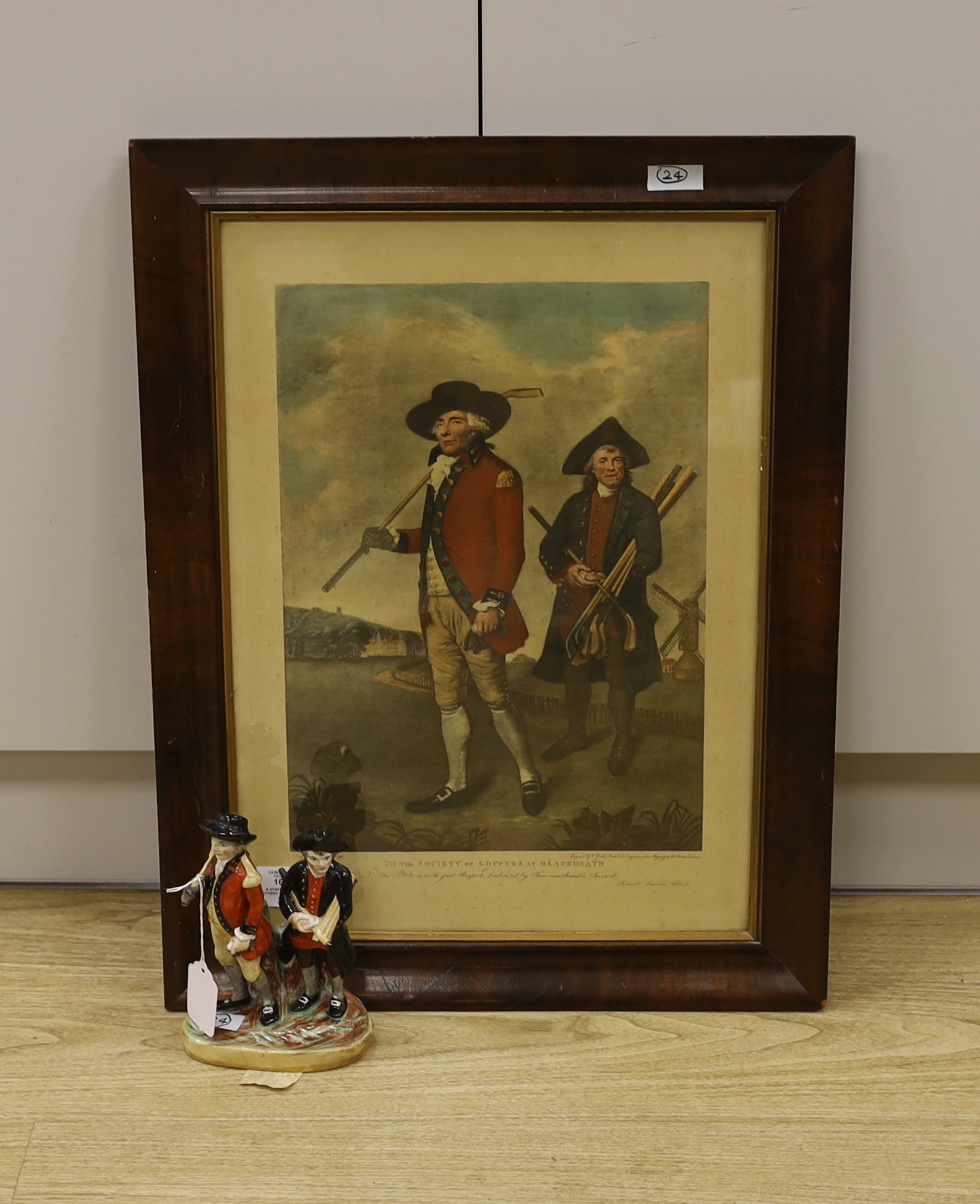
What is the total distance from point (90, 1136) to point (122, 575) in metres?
0.50

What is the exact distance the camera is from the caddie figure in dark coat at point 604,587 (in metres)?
0.91

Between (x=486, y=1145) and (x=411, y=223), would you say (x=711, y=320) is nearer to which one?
(x=411, y=223)

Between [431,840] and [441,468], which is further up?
[441,468]

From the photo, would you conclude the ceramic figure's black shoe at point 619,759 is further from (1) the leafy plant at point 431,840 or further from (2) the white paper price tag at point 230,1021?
A: (2) the white paper price tag at point 230,1021

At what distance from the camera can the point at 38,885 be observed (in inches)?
43.6

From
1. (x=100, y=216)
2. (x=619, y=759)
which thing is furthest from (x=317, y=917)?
(x=100, y=216)

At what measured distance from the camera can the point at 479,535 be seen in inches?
35.9

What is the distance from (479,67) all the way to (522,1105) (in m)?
0.86

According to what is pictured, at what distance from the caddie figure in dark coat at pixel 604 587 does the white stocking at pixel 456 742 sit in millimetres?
80

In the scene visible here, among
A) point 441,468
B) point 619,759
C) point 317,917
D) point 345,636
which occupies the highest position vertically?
point 441,468

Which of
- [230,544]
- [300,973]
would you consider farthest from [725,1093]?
[230,544]

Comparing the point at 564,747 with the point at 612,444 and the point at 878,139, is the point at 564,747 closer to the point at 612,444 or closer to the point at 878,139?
the point at 612,444

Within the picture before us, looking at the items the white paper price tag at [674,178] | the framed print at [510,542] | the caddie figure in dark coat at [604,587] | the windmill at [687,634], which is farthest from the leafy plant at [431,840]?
the white paper price tag at [674,178]

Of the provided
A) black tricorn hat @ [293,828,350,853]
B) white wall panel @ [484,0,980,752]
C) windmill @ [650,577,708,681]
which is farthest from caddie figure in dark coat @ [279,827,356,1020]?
white wall panel @ [484,0,980,752]
